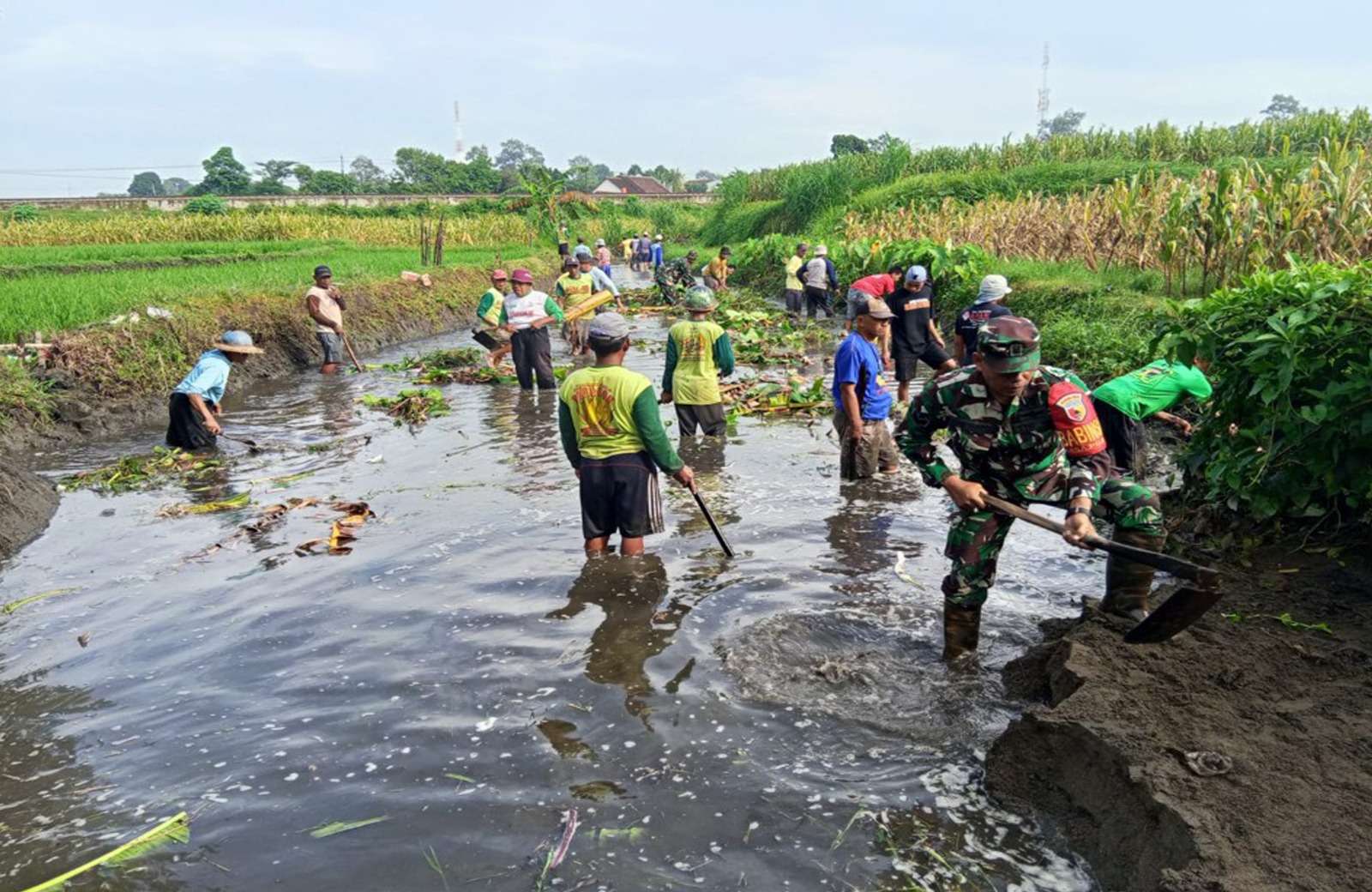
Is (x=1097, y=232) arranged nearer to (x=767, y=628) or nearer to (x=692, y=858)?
(x=767, y=628)

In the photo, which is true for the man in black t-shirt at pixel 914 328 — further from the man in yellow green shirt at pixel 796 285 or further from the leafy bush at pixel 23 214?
the leafy bush at pixel 23 214

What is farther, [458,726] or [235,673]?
[235,673]

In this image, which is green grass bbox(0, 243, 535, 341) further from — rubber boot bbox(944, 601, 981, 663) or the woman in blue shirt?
rubber boot bbox(944, 601, 981, 663)

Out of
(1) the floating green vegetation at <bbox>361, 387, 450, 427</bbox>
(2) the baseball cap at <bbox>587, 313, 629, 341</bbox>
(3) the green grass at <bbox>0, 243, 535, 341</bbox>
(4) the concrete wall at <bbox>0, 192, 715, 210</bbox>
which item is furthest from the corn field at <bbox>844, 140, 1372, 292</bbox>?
(4) the concrete wall at <bbox>0, 192, 715, 210</bbox>

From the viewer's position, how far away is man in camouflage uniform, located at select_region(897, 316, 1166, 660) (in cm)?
422

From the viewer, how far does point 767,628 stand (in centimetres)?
559

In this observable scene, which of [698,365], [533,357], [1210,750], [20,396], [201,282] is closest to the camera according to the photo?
[1210,750]

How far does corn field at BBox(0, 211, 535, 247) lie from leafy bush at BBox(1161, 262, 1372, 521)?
3188 cm

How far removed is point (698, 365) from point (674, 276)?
17.5 meters

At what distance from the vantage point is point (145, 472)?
9.55 meters

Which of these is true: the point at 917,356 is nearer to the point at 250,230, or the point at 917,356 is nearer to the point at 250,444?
the point at 250,444

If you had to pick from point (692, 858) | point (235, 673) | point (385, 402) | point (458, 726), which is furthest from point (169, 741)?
point (385, 402)

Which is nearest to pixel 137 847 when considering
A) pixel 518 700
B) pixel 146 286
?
pixel 518 700

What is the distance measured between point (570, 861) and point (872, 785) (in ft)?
4.31
